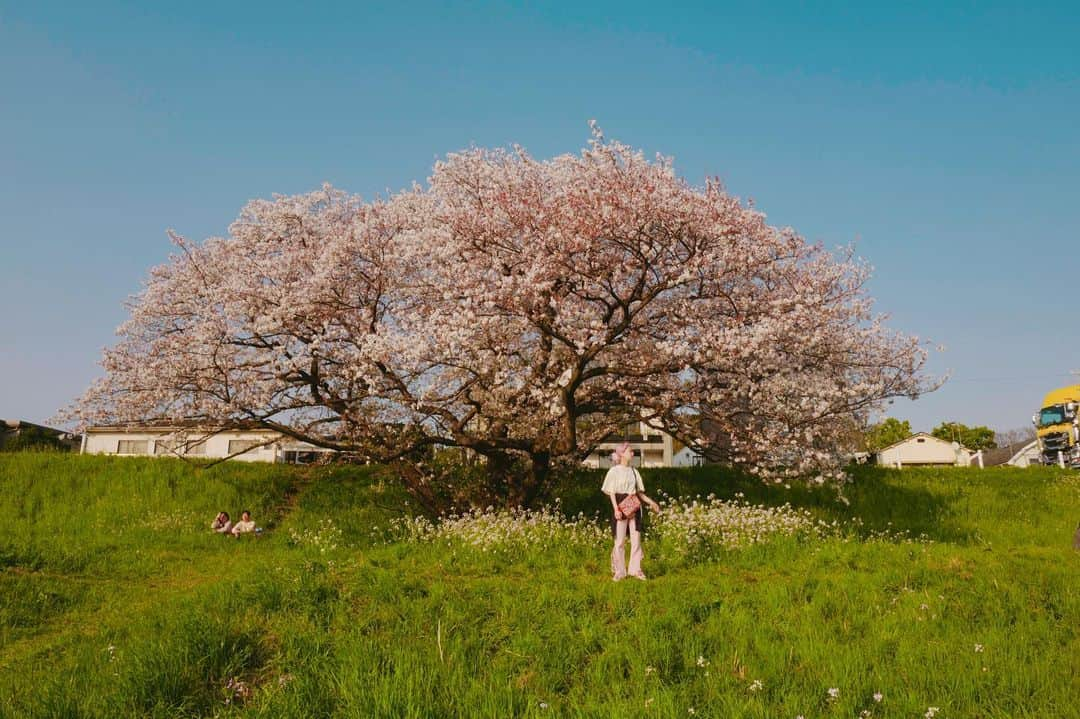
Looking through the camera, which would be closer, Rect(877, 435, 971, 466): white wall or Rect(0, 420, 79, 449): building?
Rect(0, 420, 79, 449): building

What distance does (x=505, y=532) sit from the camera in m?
16.0

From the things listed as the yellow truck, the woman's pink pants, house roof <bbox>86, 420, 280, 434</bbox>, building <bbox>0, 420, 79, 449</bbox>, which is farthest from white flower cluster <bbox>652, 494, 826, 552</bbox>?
building <bbox>0, 420, 79, 449</bbox>

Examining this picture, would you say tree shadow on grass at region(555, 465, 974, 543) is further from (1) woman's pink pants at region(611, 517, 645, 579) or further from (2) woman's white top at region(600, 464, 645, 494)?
(1) woman's pink pants at region(611, 517, 645, 579)

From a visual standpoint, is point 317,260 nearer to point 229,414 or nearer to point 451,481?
point 229,414

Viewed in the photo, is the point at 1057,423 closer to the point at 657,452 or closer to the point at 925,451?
the point at 925,451

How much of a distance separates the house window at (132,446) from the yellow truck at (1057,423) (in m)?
56.9

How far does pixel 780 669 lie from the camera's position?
7.80 m


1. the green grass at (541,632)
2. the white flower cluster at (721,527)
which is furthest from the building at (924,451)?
the white flower cluster at (721,527)

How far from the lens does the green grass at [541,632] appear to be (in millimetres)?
7137

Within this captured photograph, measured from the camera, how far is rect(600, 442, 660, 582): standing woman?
491 inches

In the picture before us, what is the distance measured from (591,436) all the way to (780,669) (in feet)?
45.6

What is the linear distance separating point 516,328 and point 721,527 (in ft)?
23.1

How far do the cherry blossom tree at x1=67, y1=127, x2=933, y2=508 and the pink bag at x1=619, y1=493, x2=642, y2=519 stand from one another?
5.33 m

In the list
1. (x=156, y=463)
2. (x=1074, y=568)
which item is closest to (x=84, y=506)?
(x=156, y=463)
